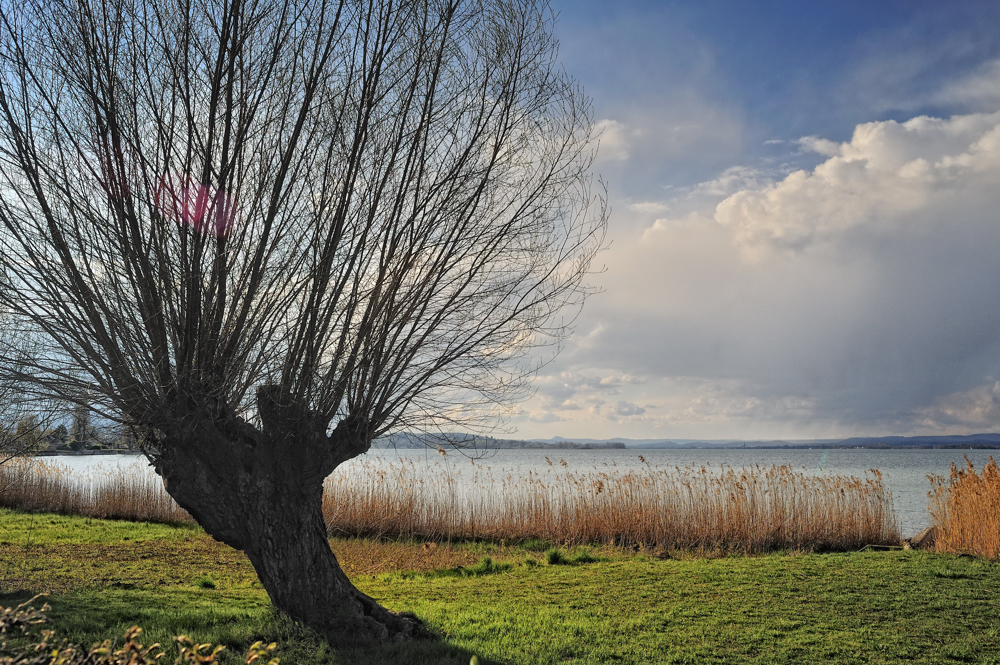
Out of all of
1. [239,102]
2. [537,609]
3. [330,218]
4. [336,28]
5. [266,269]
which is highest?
[336,28]

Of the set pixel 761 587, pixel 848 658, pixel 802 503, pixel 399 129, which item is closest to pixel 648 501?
pixel 802 503

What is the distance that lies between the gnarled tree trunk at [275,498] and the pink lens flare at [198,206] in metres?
1.15

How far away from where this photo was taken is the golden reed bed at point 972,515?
8.28m

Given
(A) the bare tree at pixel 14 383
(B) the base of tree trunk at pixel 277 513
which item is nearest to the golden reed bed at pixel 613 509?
(B) the base of tree trunk at pixel 277 513

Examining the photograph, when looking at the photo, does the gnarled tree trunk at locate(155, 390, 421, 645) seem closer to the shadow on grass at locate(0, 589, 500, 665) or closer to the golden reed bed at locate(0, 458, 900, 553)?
the shadow on grass at locate(0, 589, 500, 665)

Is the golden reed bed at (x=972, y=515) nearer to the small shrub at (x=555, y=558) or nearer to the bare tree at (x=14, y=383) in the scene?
the small shrub at (x=555, y=558)

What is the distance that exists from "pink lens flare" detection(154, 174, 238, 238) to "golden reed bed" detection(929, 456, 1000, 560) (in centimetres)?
981

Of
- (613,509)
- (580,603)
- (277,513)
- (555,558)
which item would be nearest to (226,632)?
(277,513)

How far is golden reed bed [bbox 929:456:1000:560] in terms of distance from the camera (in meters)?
8.28

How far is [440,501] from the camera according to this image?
12430mm

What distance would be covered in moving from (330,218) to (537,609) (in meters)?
4.21

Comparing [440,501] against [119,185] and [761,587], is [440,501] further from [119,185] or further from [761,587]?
[119,185]

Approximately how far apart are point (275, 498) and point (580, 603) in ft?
11.2

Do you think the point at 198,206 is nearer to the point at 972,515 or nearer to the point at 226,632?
the point at 226,632
